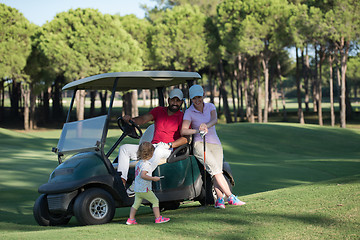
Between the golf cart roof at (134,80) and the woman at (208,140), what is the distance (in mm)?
431

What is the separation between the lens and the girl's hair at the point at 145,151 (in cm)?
623

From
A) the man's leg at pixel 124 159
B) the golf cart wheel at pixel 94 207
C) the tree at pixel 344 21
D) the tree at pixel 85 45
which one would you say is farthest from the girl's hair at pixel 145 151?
the tree at pixel 85 45

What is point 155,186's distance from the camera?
684cm

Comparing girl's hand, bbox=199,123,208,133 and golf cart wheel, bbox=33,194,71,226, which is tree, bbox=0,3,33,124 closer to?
golf cart wheel, bbox=33,194,71,226

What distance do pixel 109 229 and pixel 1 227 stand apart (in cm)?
213

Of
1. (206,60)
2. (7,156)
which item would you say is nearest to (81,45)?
(206,60)

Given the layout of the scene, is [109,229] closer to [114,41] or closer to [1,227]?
[1,227]

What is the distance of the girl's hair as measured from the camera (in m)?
6.23

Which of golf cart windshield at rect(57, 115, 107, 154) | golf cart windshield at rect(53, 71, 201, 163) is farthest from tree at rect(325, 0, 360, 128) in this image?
golf cart windshield at rect(57, 115, 107, 154)

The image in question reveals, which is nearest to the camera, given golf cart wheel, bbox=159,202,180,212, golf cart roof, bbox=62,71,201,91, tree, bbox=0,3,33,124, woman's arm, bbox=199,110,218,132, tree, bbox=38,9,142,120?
woman's arm, bbox=199,110,218,132

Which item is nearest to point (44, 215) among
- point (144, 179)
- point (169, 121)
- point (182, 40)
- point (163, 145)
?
point (144, 179)

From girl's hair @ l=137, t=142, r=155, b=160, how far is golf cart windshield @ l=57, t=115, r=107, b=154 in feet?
2.38

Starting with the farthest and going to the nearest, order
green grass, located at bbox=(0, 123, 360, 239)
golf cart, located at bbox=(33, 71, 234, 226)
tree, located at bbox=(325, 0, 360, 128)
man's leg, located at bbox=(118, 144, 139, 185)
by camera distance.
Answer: tree, located at bbox=(325, 0, 360, 128) < man's leg, located at bbox=(118, 144, 139, 185) < golf cart, located at bbox=(33, 71, 234, 226) < green grass, located at bbox=(0, 123, 360, 239)

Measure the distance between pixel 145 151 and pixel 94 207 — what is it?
101cm
